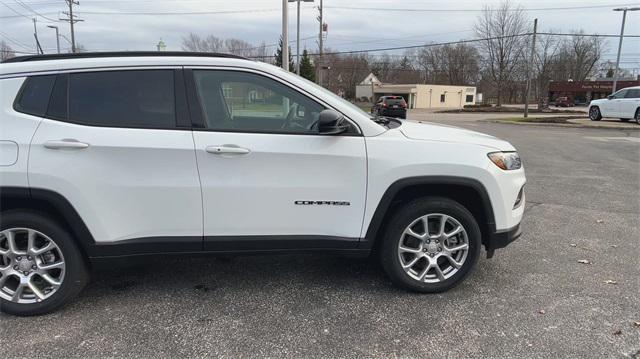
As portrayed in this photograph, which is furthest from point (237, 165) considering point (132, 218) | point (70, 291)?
point (70, 291)

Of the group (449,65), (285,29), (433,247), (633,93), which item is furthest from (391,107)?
(449,65)

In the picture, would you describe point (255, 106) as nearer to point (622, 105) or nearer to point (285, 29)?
point (285, 29)

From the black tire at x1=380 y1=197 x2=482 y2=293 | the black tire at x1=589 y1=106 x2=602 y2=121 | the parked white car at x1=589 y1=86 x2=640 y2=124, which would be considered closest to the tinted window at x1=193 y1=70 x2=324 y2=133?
the black tire at x1=380 y1=197 x2=482 y2=293

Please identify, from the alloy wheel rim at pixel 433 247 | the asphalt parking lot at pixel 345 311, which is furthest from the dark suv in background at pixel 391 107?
the alloy wheel rim at pixel 433 247

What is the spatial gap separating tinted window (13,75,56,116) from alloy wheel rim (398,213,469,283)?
2.74 meters

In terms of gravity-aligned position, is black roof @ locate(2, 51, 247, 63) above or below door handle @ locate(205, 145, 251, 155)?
above

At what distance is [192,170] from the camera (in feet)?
Result: 10.3

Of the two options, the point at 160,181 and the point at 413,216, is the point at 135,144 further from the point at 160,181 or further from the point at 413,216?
the point at 413,216

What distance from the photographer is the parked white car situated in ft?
72.8

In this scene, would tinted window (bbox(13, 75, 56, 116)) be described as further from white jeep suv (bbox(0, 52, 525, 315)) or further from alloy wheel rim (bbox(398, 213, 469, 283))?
alloy wheel rim (bbox(398, 213, 469, 283))

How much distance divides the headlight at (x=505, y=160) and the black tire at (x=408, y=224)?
439 millimetres

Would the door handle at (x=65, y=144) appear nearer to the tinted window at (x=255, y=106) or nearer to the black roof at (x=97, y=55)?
the black roof at (x=97, y=55)

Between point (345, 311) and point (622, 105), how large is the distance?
24966mm

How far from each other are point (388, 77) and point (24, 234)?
105 metres
